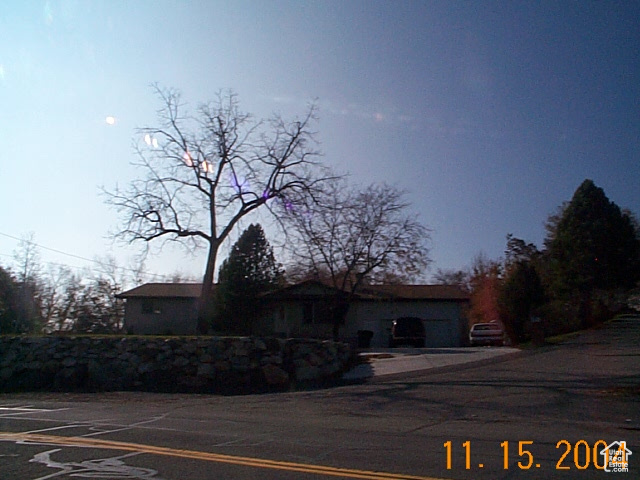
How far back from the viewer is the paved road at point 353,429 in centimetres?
842

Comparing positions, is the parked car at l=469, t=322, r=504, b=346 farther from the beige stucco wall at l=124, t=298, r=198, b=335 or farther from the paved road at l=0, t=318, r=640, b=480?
the beige stucco wall at l=124, t=298, r=198, b=335

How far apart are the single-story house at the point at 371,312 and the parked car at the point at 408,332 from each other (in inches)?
135

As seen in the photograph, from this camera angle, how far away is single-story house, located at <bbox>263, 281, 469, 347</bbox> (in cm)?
4197

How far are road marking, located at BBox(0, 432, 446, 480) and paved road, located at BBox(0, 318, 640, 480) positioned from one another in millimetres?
25

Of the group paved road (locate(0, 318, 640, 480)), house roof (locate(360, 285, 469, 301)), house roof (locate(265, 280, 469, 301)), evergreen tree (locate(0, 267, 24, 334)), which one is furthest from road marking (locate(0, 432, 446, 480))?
house roof (locate(360, 285, 469, 301))

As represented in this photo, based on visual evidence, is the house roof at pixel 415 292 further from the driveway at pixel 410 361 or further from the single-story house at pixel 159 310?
the driveway at pixel 410 361

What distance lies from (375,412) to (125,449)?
6026 mm

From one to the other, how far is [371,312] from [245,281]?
328 inches

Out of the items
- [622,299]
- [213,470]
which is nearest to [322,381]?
[213,470]

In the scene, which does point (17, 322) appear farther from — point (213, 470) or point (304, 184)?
point (213, 470)

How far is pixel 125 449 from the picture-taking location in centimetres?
977

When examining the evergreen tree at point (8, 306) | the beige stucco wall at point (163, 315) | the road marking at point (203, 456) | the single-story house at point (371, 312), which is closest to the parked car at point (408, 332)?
the single-story house at point (371, 312)

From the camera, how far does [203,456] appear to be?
9180 mm

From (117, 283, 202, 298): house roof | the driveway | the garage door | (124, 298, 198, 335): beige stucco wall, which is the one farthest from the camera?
(117, 283, 202, 298): house roof
